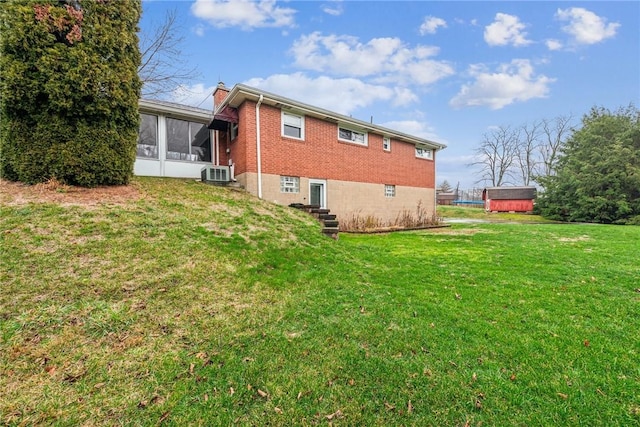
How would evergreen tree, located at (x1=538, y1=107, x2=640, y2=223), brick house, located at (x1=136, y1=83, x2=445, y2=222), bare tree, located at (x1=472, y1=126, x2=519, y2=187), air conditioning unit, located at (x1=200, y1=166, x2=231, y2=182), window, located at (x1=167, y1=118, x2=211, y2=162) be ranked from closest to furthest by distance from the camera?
brick house, located at (x1=136, y1=83, x2=445, y2=222), air conditioning unit, located at (x1=200, y1=166, x2=231, y2=182), window, located at (x1=167, y1=118, x2=211, y2=162), evergreen tree, located at (x1=538, y1=107, x2=640, y2=223), bare tree, located at (x1=472, y1=126, x2=519, y2=187)

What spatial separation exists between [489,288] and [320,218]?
5.26 m

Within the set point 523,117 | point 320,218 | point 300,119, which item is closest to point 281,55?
point 300,119

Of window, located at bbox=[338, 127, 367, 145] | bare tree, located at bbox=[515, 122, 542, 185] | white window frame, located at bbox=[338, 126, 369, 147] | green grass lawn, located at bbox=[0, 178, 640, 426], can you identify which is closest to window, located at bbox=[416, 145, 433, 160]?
white window frame, located at bbox=[338, 126, 369, 147]

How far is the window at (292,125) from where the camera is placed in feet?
35.3

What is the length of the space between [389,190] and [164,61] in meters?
14.4

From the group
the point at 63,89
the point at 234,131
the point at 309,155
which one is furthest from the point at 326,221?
the point at 63,89

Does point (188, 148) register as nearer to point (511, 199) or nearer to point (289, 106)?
point (289, 106)

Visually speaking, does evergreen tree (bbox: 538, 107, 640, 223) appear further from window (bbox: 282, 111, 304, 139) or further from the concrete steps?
the concrete steps

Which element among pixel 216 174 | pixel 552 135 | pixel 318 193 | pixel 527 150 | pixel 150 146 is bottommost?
pixel 318 193

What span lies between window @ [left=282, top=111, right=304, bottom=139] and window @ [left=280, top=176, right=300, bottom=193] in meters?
1.70

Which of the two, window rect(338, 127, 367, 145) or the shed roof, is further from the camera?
the shed roof

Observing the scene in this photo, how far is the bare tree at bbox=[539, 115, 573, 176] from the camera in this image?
3494 cm

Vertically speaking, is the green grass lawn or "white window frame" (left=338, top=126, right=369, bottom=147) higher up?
"white window frame" (left=338, top=126, right=369, bottom=147)

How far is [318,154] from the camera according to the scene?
1169 cm
